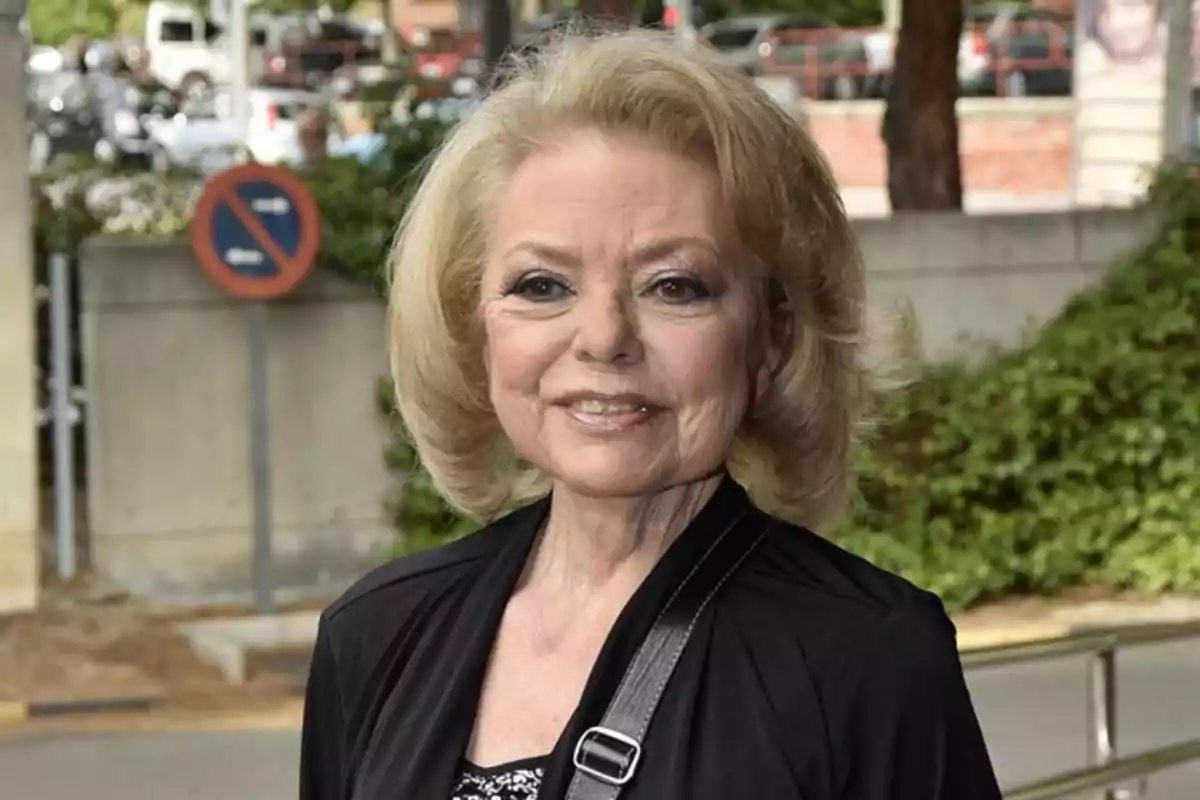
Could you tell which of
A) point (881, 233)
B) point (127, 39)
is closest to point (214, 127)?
point (127, 39)

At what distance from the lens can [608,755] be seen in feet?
5.54

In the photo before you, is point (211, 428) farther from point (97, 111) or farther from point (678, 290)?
point (97, 111)

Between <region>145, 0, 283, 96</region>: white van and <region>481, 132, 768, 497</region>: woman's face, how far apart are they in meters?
25.8

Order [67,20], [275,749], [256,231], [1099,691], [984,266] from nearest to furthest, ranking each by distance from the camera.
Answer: [1099,691]
[275,749]
[256,231]
[984,266]
[67,20]

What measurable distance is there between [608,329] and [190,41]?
30902 mm

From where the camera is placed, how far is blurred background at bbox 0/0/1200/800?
23.9 feet

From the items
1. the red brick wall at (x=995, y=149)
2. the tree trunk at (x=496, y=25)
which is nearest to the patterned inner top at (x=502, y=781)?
the tree trunk at (x=496, y=25)

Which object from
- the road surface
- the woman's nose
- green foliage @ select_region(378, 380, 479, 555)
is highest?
the woman's nose

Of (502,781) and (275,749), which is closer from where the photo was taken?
(502,781)

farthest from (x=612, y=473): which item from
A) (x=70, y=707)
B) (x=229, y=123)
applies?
(x=229, y=123)

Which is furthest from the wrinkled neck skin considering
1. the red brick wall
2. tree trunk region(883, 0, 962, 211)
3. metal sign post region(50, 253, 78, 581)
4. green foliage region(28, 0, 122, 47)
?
→ green foliage region(28, 0, 122, 47)

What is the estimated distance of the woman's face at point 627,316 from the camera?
178cm

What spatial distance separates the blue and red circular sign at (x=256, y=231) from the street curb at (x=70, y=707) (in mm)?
1721

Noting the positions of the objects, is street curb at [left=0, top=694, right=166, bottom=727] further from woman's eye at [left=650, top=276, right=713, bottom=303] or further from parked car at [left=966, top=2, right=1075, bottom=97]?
parked car at [left=966, top=2, right=1075, bottom=97]
